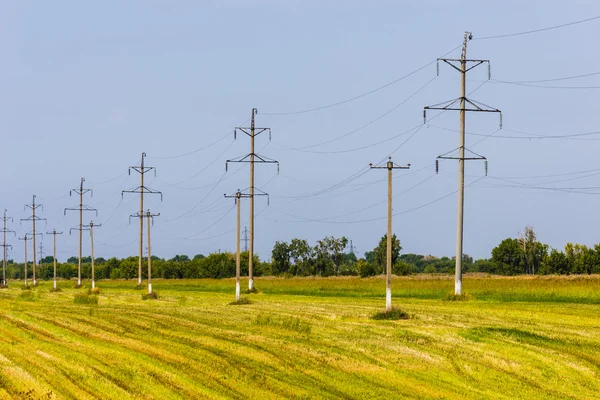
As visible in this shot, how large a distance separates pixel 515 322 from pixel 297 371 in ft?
56.0

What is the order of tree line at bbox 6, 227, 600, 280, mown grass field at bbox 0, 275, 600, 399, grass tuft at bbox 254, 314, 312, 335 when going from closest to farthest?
mown grass field at bbox 0, 275, 600, 399
grass tuft at bbox 254, 314, 312, 335
tree line at bbox 6, 227, 600, 280

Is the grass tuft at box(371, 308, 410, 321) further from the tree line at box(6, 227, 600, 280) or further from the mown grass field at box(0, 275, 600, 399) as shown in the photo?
the tree line at box(6, 227, 600, 280)

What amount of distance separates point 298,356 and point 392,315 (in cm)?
1489

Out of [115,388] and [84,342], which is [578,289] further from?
[115,388]

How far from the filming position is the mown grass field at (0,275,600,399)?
22312 mm

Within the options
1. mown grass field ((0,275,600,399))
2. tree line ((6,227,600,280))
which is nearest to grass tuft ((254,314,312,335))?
mown grass field ((0,275,600,399))

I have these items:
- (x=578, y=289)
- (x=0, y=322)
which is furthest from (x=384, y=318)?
(x=578, y=289)

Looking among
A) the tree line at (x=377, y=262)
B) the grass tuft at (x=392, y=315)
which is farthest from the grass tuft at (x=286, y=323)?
the tree line at (x=377, y=262)

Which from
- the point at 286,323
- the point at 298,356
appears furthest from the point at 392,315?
the point at 298,356

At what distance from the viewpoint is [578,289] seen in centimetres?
6638

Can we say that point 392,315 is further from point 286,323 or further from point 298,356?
point 298,356

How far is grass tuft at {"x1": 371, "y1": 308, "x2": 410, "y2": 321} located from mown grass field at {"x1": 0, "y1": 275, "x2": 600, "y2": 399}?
566 mm

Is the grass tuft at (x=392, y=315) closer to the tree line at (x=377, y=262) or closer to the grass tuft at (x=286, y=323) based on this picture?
the grass tuft at (x=286, y=323)

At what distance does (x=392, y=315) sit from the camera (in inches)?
1641
